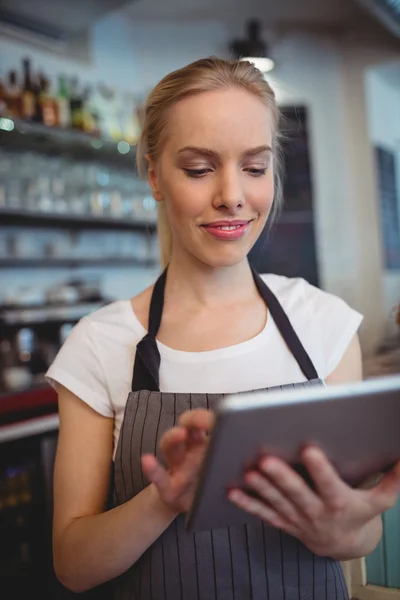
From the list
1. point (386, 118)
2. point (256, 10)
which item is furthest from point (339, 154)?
point (256, 10)

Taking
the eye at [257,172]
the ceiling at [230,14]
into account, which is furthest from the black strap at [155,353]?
the ceiling at [230,14]

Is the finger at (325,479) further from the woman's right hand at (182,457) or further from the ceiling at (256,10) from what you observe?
the ceiling at (256,10)

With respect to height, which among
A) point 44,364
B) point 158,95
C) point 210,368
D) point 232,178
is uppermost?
point 158,95

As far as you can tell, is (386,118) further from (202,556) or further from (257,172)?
(202,556)

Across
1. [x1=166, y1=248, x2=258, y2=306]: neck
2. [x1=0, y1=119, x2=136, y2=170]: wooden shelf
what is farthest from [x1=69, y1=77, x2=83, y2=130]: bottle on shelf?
[x1=166, y1=248, x2=258, y2=306]: neck

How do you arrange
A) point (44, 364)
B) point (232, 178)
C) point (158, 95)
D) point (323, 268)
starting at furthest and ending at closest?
1. point (323, 268)
2. point (44, 364)
3. point (158, 95)
4. point (232, 178)

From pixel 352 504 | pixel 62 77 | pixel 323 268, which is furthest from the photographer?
pixel 323 268

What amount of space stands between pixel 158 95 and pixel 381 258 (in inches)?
165

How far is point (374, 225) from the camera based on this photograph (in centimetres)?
495

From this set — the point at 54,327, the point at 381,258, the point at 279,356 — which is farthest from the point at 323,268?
the point at 279,356

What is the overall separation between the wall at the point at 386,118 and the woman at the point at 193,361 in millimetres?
3985

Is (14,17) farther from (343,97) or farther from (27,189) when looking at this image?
(343,97)

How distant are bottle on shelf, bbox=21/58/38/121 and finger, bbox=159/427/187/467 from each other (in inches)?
108

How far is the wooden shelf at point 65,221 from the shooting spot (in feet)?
10.1
